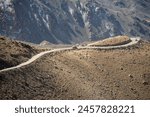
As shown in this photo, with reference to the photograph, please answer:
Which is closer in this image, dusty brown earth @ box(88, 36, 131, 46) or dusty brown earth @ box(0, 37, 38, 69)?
dusty brown earth @ box(0, 37, 38, 69)

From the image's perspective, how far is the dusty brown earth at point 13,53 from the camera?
78.6 m

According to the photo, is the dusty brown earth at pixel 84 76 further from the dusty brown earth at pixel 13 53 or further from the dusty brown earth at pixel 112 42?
the dusty brown earth at pixel 112 42

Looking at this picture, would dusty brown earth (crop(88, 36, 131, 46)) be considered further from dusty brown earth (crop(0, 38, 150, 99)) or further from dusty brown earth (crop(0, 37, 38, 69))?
dusty brown earth (crop(0, 37, 38, 69))

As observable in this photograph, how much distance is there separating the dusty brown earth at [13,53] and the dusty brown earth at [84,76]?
2.90m

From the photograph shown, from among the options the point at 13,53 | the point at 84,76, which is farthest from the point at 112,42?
the point at 13,53

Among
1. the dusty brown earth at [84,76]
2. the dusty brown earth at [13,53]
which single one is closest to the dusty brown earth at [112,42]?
the dusty brown earth at [84,76]

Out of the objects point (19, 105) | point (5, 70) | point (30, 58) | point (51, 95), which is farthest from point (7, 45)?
point (19, 105)

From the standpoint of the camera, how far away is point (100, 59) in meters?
97.3

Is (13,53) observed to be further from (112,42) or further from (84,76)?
(112,42)

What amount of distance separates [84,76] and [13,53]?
16.1 meters

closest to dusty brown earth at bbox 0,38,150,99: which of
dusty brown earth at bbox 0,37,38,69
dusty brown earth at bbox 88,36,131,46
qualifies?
dusty brown earth at bbox 0,37,38,69

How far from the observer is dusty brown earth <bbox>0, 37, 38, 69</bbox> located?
258ft

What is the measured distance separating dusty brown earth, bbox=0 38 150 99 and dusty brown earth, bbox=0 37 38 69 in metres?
2.90

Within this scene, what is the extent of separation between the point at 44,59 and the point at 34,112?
1677 inches
